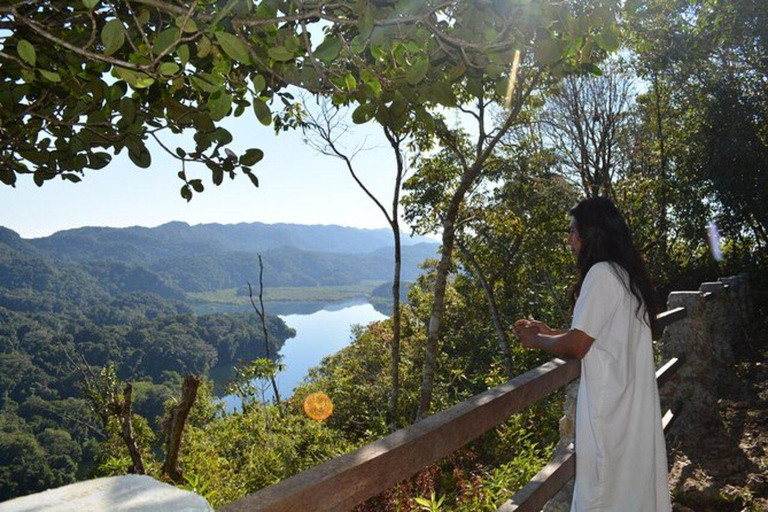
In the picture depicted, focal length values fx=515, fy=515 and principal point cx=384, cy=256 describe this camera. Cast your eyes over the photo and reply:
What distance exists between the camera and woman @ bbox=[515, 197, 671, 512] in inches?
Result: 83.7

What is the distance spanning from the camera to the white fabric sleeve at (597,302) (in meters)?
2.15

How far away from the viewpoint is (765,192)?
1511cm

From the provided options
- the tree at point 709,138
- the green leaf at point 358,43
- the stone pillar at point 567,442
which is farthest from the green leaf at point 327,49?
the tree at point 709,138

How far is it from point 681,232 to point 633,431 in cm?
1806

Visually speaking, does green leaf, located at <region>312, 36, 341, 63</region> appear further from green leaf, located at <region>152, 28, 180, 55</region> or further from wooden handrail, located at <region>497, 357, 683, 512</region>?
wooden handrail, located at <region>497, 357, 683, 512</region>

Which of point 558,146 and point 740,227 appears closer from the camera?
point 740,227

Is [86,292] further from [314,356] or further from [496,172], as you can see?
[496,172]

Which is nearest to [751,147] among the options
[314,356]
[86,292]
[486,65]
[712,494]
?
[712,494]

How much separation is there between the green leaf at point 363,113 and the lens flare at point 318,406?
1626 centimetres

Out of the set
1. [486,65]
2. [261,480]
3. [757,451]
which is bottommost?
[261,480]

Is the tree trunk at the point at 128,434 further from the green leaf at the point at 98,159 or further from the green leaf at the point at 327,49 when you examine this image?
the green leaf at the point at 327,49

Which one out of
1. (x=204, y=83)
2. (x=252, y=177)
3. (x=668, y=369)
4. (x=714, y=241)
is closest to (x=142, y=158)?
(x=252, y=177)

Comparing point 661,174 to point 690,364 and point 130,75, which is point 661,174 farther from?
point 130,75

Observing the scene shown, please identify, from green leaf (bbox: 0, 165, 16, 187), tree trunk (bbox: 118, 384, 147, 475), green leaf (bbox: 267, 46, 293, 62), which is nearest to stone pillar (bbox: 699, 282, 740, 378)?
green leaf (bbox: 267, 46, 293, 62)
